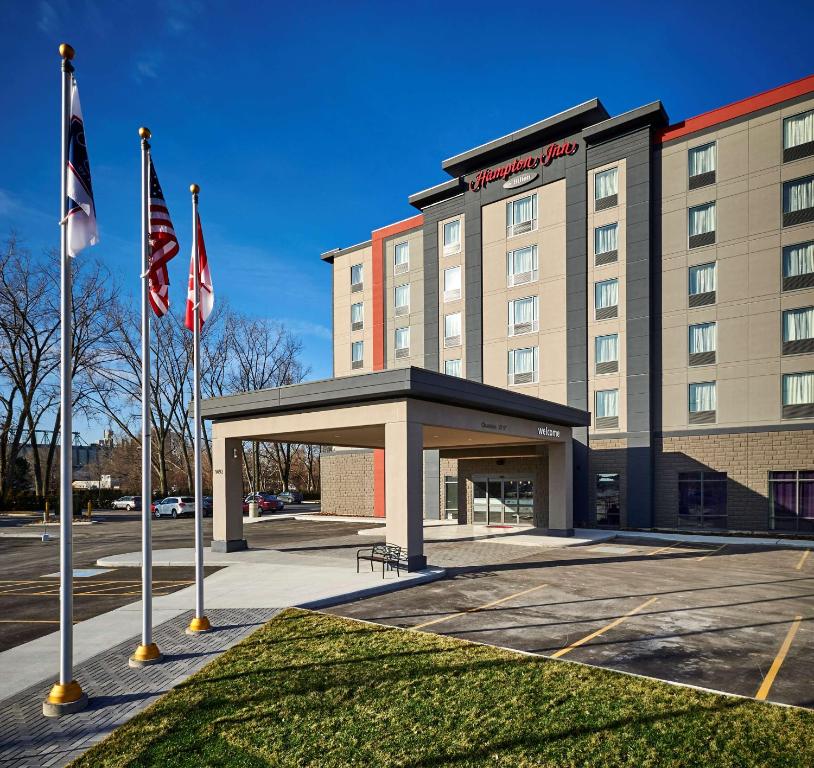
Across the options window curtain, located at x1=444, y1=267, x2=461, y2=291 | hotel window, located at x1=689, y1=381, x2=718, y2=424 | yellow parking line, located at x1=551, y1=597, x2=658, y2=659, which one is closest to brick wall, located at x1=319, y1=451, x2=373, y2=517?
window curtain, located at x1=444, y1=267, x2=461, y2=291

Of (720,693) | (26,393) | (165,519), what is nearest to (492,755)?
(720,693)

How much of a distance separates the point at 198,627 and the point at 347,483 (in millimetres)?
32480

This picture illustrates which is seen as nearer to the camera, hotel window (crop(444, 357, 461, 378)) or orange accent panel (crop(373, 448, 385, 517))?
hotel window (crop(444, 357, 461, 378))

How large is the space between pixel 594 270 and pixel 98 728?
30247 mm

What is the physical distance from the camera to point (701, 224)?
96.5 feet

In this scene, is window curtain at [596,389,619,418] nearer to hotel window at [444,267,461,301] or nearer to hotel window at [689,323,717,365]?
hotel window at [689,323,717,365]

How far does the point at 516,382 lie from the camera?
3472cm

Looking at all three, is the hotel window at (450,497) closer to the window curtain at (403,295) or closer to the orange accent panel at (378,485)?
the orange accent panel at (378,485)

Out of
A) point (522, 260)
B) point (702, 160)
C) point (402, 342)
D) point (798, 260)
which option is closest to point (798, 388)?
point (798, 260)

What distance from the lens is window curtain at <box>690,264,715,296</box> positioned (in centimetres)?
2900

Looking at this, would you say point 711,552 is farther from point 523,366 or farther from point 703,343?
point 523,366

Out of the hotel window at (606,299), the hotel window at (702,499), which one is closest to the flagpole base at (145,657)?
the hotel window at (702,499)

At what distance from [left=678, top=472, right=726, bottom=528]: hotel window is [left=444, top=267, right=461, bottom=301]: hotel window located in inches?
665

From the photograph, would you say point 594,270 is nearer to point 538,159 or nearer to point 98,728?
point 538,159
